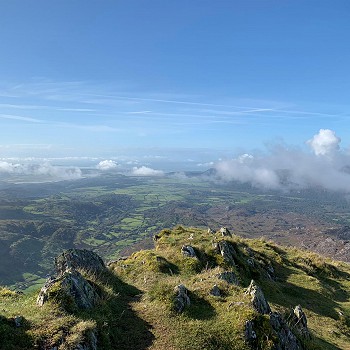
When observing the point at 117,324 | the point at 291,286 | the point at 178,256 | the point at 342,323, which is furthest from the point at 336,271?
the point at 117,324

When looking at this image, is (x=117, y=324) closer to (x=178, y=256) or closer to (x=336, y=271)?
(x=178, y=256)

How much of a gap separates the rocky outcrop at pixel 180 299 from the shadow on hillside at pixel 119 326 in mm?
1751

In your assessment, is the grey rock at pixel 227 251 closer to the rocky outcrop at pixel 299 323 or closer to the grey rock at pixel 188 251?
the grey rock at pixel 188 251

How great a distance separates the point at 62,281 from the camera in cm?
1513

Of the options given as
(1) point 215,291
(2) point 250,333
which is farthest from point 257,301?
(2) point 250,333

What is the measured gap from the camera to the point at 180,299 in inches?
642

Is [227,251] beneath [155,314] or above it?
beneath

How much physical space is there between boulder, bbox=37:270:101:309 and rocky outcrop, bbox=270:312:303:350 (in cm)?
906

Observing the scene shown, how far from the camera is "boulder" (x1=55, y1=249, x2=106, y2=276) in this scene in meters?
22.1

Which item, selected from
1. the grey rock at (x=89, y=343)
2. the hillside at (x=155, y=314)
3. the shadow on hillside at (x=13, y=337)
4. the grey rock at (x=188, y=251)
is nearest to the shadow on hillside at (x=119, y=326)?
the hillside at (x=155, y=314)

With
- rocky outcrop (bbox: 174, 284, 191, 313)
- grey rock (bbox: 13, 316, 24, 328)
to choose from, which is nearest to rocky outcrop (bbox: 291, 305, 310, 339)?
rocky outcrop (bbox: 174, 284, 191, 313)

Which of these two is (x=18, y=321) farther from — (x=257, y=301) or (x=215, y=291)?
(x=257, y=301)

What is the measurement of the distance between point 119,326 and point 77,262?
28.9ft

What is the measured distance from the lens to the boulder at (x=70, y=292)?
14312 mm
